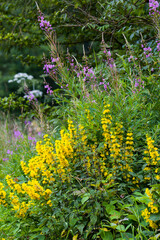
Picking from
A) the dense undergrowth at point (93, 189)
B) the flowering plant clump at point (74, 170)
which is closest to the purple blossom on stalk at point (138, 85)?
the dense undergrowth at point (93, 189)

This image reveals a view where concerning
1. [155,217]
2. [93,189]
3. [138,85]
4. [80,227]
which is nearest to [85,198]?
[80,227]

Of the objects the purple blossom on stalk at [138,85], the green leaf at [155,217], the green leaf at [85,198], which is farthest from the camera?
the purple blossom on stalk at [138,85]

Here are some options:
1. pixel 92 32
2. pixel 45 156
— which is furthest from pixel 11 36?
pixel 45 156

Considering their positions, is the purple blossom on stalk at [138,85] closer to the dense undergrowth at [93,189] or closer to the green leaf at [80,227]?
the dense undergrowth at [93,189]

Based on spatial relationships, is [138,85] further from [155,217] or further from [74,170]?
[155,217]

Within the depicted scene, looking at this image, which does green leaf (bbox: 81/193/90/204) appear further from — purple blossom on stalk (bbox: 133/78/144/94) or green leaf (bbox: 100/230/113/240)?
purple blossom on stalk (bbox: 133/78/144/94)

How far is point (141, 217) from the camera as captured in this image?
2197mm

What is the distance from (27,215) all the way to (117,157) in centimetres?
89

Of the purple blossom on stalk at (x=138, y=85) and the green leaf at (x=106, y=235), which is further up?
the purple blossom on stalk at (x=138, y=85)

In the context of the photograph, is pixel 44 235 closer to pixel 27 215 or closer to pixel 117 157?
pixel 27 215

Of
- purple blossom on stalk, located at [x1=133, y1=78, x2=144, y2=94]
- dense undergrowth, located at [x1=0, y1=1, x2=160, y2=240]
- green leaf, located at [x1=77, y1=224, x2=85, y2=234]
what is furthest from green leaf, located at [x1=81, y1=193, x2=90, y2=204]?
purple blossom on stalk, located at [x1=133, y1=78, x2=144, y2=94]

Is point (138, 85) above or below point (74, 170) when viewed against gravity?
above

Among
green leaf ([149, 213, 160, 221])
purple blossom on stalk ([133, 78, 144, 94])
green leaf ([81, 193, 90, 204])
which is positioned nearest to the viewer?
green leaf ([149, 213, 160, 221])

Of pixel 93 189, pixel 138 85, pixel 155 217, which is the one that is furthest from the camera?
pixel 138 85
